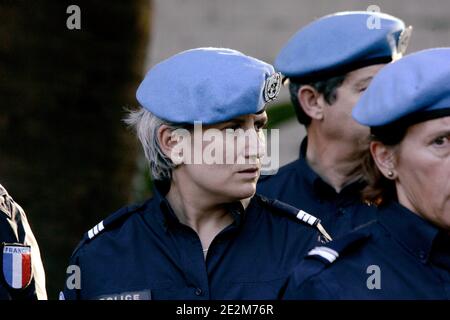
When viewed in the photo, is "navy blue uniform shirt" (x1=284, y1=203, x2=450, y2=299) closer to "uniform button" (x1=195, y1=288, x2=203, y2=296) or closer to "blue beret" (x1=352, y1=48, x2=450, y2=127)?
"blue beret" (x1=352, y1=48, x2=450, y2=127)

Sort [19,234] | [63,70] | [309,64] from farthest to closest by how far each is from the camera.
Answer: [63,70] → [309,64] → [19,234]

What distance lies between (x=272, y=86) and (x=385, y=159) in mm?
590

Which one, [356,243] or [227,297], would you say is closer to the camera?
[356,243]

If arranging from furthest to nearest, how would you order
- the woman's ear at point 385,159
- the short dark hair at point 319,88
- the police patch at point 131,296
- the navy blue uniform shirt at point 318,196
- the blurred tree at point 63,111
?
1. the blurred tree at point 63,111
2. the short dark hair at point 319,88
3. the navy blue uniform shirt at point 318,196
4. the police patch at point 131,296
5. the woman's ear at point 385,159

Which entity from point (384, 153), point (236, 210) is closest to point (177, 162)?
point (236, 210)

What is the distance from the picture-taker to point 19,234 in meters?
3.81

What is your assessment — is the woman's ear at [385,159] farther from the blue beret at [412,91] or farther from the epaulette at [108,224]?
the epaulette at [108,224]

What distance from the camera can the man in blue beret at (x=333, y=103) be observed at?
459 cm

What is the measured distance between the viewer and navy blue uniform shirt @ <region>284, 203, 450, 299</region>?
10.6 ft

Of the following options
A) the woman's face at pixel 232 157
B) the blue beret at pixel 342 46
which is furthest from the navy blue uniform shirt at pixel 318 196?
the woman's face at pixel 232 157

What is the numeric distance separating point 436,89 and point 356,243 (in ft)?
1.45

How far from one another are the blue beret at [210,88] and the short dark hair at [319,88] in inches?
30.1
